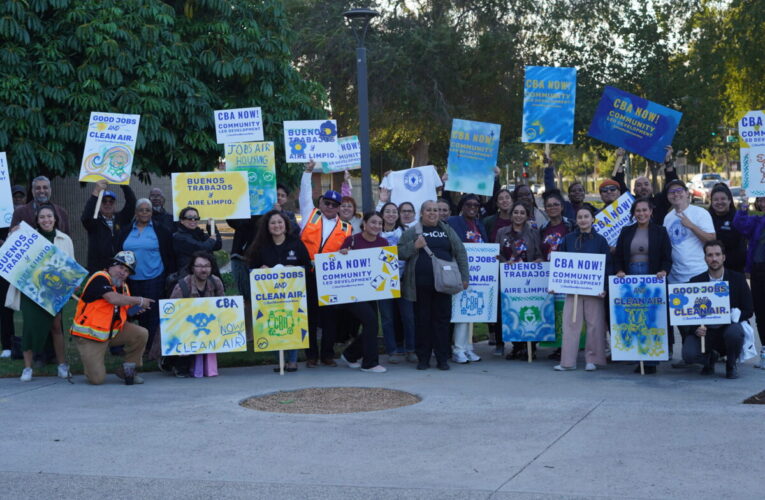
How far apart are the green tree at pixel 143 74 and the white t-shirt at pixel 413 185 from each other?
444cm

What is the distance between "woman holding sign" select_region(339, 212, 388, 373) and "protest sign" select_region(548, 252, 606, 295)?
182 cm

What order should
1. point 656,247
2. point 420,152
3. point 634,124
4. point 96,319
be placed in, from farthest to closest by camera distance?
point 420,152, point 634,124, point 656,247, point 96,319

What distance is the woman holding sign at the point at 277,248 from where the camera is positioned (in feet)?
35.8

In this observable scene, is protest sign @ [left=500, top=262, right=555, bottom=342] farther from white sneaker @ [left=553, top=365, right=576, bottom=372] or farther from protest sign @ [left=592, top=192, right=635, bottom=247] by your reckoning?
protest sign @ [left=592, top=192, right=635, bottom=247]

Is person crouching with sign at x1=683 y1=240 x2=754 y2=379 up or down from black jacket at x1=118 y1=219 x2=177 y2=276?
down

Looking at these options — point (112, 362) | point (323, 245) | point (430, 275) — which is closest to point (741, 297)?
point (430, 275)

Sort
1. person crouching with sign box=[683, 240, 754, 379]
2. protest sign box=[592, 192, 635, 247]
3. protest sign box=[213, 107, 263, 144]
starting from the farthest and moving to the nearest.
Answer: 1. protest sign box=[213, 107, 263, 144]
2. protest sign box=[592, 192, 635, 247]
3. person crouching with sign box=[683, 240, 754, 379]

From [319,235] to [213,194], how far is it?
1351 mm

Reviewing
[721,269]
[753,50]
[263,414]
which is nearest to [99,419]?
[263,414]

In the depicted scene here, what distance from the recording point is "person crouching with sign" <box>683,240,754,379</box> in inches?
390

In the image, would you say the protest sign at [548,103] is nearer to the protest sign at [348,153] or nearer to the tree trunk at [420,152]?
the protest sign at [348,153]

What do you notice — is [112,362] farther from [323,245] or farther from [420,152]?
[420,152]

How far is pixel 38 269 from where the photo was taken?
34.7ft

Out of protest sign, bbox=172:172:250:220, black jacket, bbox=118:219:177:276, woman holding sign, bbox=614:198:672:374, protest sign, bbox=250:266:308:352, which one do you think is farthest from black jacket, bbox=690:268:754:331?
black jacket, bbox=118:219:177:276
